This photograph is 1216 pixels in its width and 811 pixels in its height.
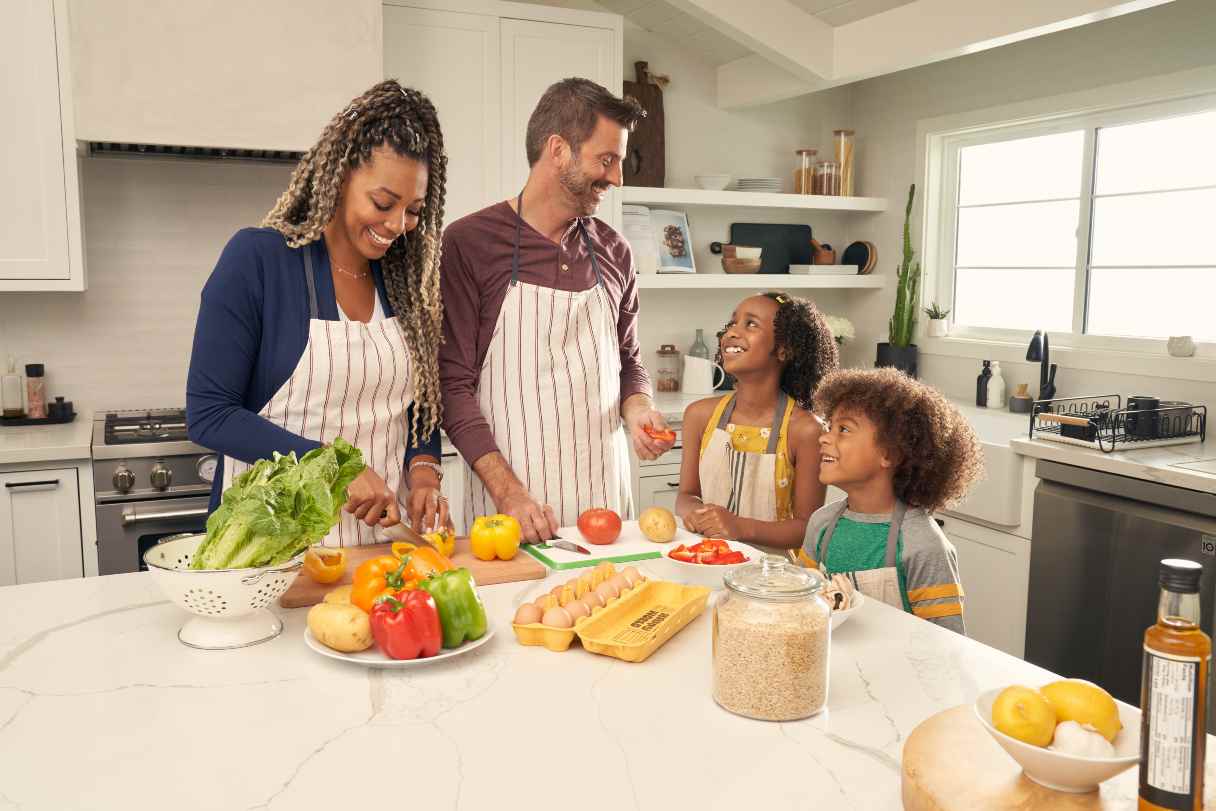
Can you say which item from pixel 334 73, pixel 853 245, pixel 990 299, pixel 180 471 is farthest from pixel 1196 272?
pixel 180 471

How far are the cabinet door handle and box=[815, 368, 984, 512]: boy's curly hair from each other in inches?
87.8

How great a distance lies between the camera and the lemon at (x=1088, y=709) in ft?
3.26

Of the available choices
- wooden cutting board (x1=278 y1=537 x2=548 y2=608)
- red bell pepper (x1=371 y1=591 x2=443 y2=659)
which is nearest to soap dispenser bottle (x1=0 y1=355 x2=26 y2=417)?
wooden cutting board (x1=278 y1=537 x2=548 y2=608)

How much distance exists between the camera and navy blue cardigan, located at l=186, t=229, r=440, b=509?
1.73 meters

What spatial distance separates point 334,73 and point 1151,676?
2.96m

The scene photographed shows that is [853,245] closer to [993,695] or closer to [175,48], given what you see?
[175,48]

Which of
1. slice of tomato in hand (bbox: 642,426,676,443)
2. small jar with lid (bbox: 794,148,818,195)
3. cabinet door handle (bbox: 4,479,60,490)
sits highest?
small jar with lid (bbox: 794,148,818,195)

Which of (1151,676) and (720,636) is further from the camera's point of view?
(720,636)

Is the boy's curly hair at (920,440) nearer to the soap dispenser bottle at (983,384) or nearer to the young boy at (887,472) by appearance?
the young boy at (887,472)

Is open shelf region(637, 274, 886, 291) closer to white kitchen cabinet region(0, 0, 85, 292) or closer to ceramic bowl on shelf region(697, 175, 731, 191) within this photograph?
ceramic bowl on shelf region(697, 175, 731, 191)

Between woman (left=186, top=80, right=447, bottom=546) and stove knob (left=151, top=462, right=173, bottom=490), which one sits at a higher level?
woman (left=186, top=80, right=447, bottom=546)

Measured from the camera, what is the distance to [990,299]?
4.31 meters

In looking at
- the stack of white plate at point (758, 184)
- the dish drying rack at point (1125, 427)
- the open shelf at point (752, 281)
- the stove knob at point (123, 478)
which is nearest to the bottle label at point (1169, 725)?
the dish drying rack at point (1125, 427)

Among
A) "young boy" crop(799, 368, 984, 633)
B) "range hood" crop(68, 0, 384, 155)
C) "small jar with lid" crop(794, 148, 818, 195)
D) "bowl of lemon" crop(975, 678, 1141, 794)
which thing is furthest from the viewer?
"small jar with lid" crop(794, 148, 818, 195)
